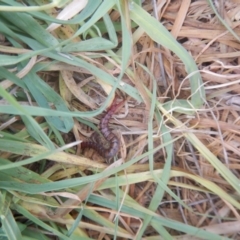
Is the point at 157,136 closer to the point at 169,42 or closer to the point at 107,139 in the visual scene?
the point at 107,139

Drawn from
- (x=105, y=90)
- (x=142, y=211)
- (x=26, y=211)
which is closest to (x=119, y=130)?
(x=105, y=90)

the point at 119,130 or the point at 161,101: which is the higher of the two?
the point at 161,101

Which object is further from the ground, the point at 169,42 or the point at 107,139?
the point at 169,42

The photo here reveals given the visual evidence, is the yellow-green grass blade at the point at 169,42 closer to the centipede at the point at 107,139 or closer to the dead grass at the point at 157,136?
the dead grass at the point at 157,136

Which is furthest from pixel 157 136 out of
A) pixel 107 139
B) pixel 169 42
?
pixel 169 42

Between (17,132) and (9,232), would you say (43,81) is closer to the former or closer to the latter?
(17,132)

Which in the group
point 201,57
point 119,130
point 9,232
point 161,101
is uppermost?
point 201,57

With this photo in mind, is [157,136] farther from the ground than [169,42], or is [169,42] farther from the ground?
[169,42]

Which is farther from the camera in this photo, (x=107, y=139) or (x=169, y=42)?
(x=107, y=139)
